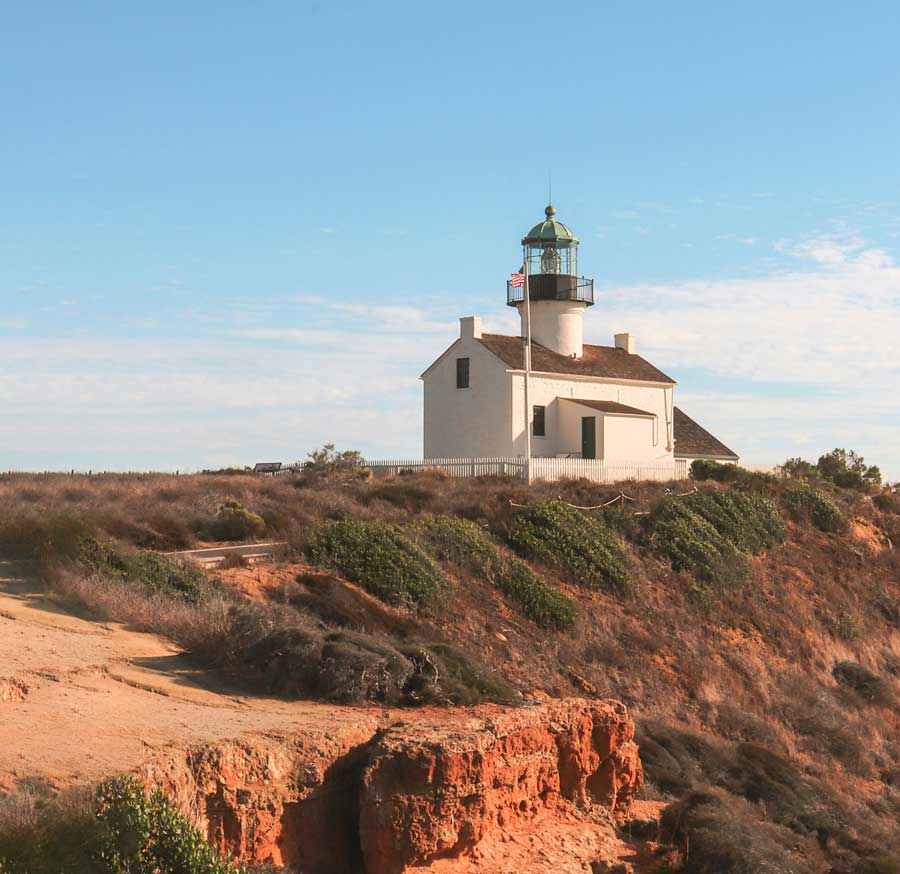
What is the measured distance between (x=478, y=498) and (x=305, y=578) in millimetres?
9172

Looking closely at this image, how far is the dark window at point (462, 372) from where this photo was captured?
38.3 meters

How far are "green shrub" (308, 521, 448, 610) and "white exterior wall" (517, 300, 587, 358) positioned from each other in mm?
20774

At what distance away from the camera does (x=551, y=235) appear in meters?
40.3

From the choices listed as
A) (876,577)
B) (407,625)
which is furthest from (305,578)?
(876,577)

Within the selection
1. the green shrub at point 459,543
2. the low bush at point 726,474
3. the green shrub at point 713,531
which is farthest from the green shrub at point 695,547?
the low bush at point 726,474

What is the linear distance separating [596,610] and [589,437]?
52.8ft

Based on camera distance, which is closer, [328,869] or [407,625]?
[328,869]

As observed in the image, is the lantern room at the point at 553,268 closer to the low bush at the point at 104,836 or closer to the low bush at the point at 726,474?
the low bush at the point at 726,474

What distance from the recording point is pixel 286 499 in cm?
2456

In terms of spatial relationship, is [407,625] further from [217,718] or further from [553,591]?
[217,718]

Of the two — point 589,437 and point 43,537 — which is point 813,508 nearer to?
point 589,437

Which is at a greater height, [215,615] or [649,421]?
[649,421]

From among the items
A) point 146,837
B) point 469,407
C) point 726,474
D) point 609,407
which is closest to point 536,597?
point 146,837

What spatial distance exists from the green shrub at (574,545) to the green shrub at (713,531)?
1916 millimetres
